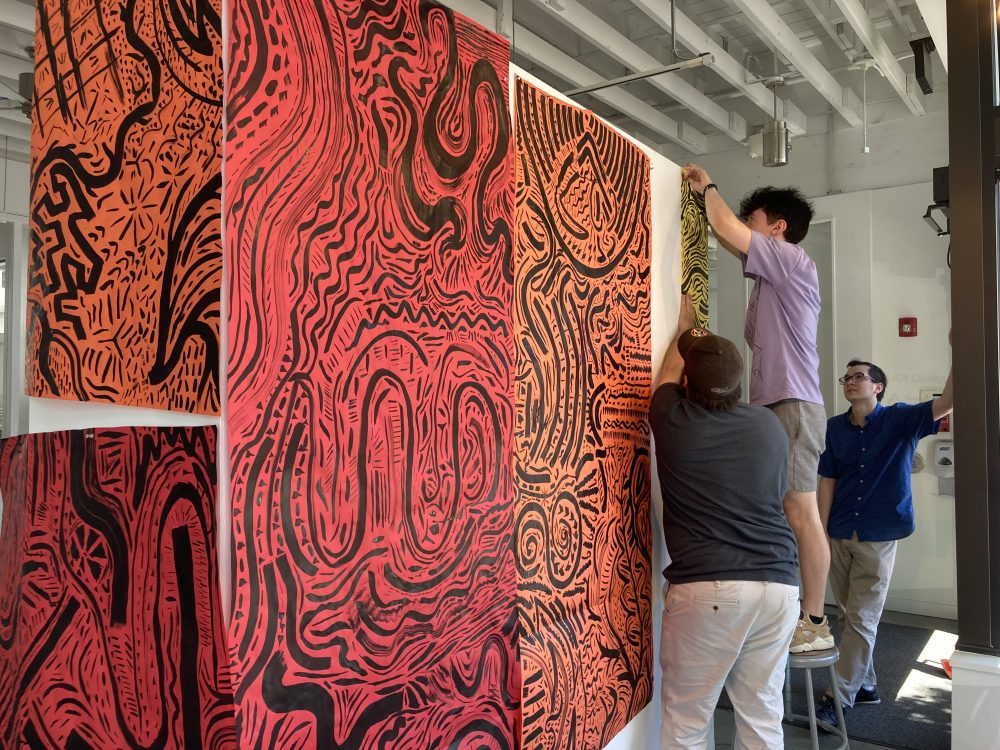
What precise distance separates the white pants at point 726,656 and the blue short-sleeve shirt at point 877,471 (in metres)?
1.76

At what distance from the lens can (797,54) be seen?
5105 mm

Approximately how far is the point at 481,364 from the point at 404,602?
1.84 feet

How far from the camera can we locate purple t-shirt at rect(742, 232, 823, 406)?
9.30 ft

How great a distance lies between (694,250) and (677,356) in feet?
1.91

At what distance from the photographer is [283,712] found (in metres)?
1.29

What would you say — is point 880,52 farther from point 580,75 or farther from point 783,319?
point 783,319

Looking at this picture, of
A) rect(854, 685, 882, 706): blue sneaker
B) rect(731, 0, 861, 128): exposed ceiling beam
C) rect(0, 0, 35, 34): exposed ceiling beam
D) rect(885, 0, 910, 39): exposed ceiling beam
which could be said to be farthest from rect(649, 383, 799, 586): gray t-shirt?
rect(0, 0, 35, 34): exposed ceiling beam

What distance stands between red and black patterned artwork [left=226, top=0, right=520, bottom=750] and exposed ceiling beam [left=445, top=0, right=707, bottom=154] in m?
2.98

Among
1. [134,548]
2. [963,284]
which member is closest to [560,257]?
[134,548]

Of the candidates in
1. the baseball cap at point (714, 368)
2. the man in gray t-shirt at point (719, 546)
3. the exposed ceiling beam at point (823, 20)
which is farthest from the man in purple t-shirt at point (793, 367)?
the exposed ceiling beam at point (823, 20)

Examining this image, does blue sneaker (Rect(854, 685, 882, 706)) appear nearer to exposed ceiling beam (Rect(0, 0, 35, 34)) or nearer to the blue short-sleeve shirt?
the blue short-sleeve shirt

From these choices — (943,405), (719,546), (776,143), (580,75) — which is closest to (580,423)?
(719,546)

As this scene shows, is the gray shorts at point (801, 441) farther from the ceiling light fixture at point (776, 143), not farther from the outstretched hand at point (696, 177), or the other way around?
the ceiling light fixture at point (776, 143)

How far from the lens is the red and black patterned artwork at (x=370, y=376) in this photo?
127 centimetres
